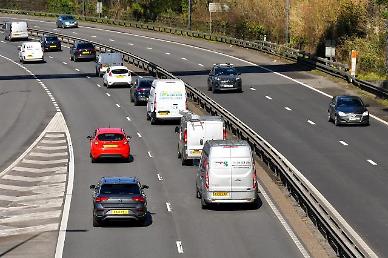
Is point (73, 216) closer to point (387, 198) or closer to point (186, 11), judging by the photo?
point (387, 198)

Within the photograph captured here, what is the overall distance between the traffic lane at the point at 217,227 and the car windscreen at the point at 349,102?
13762 mm

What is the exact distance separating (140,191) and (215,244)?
347 centimetres

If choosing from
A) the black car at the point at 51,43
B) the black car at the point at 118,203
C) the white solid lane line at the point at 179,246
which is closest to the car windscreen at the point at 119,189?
the black car at the point at 118,203

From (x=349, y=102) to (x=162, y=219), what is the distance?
23150mm

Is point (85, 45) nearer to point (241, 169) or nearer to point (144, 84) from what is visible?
point (144, 84)

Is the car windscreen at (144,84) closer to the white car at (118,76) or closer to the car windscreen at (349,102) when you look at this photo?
the white car at (118,76)

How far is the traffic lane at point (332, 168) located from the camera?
33.3 meters

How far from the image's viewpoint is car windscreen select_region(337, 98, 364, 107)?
5428cm

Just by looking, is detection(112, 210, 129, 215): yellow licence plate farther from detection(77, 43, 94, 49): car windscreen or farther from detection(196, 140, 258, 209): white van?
detection(77, 43, 94, 49): car windscreen

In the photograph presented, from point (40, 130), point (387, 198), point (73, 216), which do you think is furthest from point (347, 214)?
point (40, 130)

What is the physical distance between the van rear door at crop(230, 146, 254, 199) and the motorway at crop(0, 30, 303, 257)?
3.16 ft

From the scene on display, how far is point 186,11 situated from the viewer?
137 m

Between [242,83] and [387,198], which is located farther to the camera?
[242,83]

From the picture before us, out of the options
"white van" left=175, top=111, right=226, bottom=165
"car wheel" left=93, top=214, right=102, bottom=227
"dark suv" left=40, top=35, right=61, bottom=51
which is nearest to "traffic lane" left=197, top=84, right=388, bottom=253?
"white van" left=175, top=111, right=226, bottom=165
